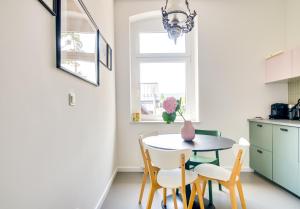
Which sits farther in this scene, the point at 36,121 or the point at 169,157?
the point at 169,157

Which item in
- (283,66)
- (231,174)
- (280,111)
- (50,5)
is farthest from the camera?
(280,111)

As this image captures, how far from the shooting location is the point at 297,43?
307 cm

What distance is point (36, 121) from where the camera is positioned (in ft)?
3.35

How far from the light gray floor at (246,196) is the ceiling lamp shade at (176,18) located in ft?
5.96

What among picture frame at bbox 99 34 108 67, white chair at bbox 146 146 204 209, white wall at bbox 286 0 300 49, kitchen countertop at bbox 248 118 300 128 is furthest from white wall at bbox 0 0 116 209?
white wall at bbox 286 0 300 49

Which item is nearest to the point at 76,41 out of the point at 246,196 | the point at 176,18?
the point at 176,18

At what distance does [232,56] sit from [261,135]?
1.31 m

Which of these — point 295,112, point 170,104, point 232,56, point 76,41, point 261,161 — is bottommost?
point 261,161

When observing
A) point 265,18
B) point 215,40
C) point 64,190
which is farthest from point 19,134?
point 265,18

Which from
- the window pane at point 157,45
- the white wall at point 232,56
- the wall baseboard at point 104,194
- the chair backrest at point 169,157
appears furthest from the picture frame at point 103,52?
the wall baseboard at point 104,194

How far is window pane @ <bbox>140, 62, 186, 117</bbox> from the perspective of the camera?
3.68 m

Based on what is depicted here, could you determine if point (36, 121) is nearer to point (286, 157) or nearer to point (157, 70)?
point (286, 157)

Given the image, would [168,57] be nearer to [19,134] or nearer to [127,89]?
[127,89]

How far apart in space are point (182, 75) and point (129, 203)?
2236 millimetres
